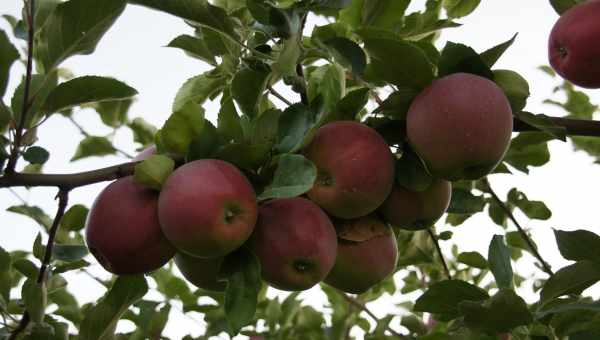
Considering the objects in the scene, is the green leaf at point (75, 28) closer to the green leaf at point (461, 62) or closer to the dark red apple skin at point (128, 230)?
the dark red apple skin at point (128, 230)

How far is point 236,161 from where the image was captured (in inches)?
54.1

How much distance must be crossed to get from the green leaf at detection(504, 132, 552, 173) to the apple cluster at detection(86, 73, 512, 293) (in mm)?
608

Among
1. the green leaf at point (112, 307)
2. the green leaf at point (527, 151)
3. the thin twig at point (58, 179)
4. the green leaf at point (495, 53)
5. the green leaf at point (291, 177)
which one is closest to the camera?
the green leaf at point (291, 177)

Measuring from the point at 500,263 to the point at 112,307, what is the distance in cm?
97

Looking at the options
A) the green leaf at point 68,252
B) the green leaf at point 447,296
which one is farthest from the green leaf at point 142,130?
the green leaf at point 447,296

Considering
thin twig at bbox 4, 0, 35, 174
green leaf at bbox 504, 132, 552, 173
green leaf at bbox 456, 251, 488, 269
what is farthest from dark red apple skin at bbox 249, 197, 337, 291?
green leaf at bbox 456, 251, 488, 269

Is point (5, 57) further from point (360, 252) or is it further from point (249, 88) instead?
point (360, 252)

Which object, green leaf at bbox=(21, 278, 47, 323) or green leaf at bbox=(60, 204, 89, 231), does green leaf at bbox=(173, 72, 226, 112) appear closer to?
green leaf at bbox=(60, 204, 89, 231)

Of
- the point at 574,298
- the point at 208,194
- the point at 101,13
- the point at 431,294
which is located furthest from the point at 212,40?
the point at 574,298

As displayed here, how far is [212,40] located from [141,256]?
2.18 ft

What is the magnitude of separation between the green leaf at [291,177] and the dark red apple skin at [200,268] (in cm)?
22

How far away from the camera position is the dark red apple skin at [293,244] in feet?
4.33

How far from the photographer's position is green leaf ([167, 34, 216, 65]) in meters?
1.79

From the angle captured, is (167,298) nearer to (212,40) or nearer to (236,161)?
(212,40)
